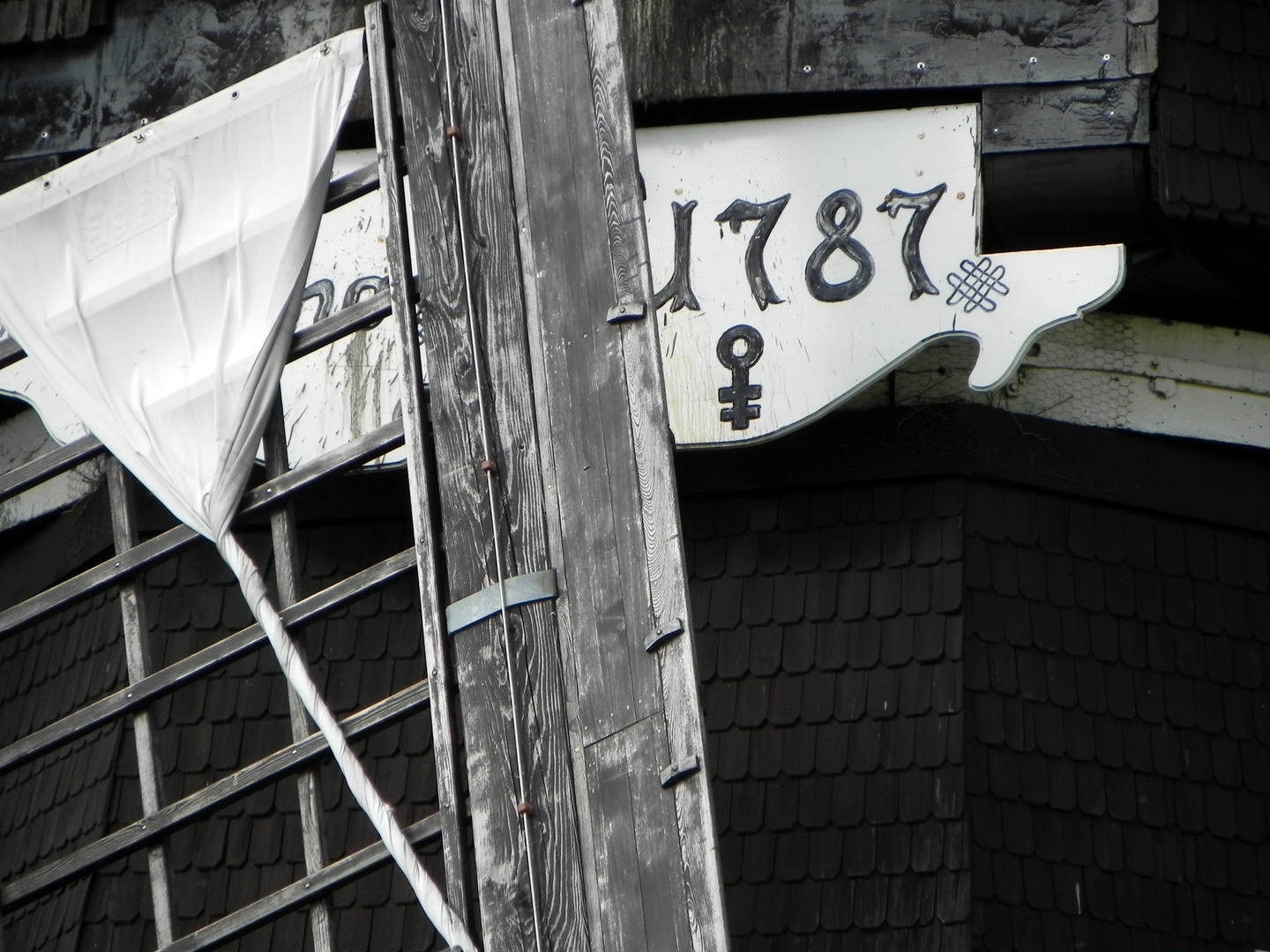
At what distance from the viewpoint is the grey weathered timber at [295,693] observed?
405 centimetres

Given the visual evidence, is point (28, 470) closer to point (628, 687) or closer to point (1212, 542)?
point (628, 687)

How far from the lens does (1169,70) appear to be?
6.09 meters

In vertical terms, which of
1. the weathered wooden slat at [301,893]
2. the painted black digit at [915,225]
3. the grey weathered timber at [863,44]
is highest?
the grey weathered timber at [863,44]

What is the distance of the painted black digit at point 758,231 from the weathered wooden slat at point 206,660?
2285 millimetres

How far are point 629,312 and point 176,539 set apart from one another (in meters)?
1.24

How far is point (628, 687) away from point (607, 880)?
0.41 m

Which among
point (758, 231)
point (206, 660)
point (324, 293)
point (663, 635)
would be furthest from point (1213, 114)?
point (206, 660)

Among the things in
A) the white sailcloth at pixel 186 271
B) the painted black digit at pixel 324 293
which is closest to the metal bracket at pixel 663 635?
the white sailcloth at pixel 186 271

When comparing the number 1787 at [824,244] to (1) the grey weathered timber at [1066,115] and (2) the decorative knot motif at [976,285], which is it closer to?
(2) the decorative knot motif at [976,285]

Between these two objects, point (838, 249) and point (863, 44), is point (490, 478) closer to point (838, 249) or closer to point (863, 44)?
point (838, 249)

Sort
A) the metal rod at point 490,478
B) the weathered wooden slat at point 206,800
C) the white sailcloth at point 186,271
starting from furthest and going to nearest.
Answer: the white sailcloth at point 186,271 < the weathered wooden slat at point 206,800 < the metal rod at point 490,478

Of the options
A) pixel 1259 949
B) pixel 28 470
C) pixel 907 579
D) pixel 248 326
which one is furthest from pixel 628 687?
pixel 1259 949

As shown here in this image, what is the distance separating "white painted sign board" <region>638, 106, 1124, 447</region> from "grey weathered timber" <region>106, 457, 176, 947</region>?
6.71 ft

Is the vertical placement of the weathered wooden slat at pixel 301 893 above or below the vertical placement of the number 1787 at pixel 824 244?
below
